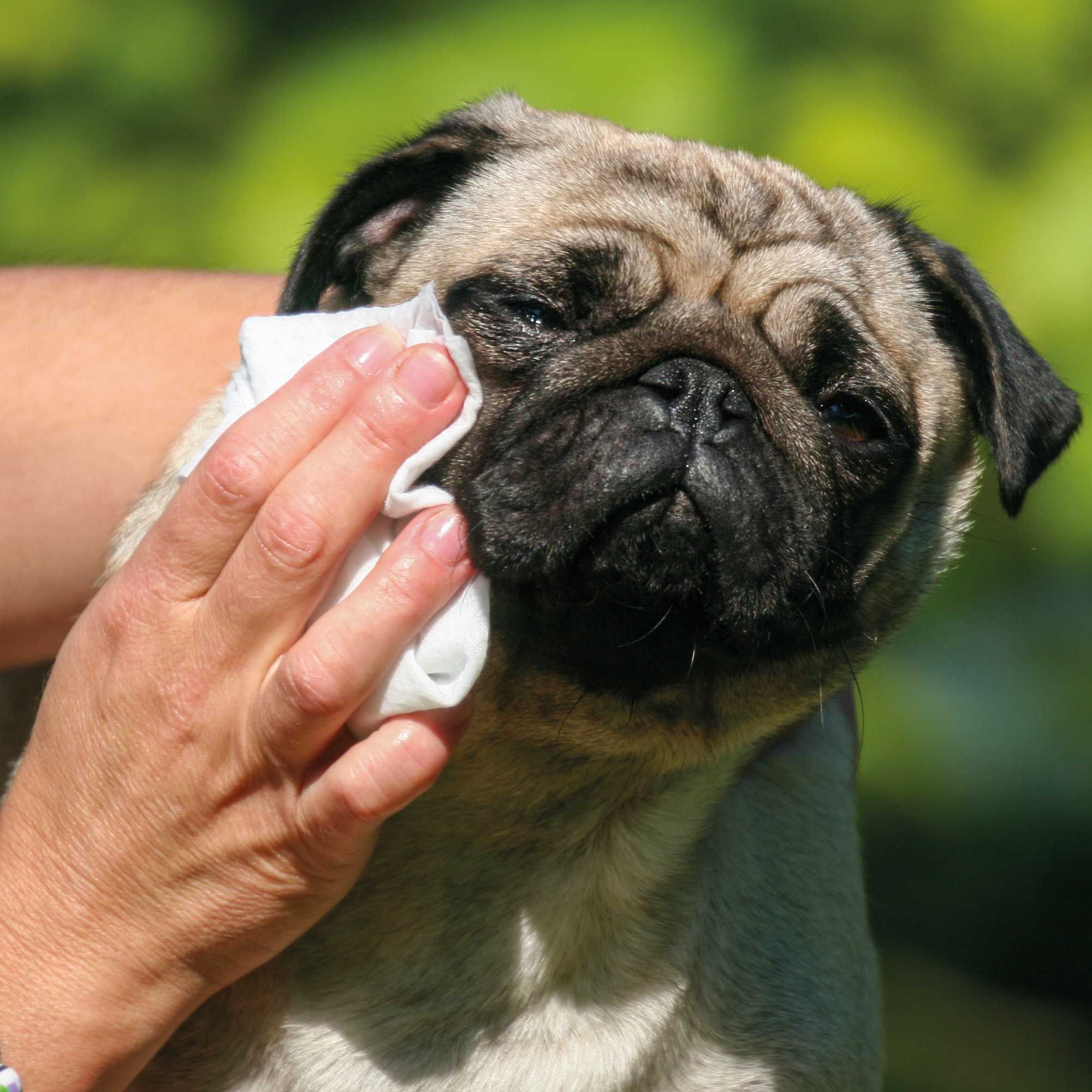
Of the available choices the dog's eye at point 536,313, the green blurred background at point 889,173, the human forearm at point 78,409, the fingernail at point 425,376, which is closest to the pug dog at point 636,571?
the dog's eye at point 536,313

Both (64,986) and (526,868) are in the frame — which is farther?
(526,868)

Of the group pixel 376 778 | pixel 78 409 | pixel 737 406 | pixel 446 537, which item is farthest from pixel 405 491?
pixel 78 409

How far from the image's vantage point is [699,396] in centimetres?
147

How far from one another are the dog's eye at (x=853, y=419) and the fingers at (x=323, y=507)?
576 millimetres

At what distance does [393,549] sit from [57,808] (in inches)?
19.2

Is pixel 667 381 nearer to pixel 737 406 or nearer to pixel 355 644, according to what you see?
pixel 737 406

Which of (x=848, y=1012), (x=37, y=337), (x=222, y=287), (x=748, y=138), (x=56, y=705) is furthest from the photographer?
(x=748, y=138)

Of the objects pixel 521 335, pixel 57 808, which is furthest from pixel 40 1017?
pixel 521 335

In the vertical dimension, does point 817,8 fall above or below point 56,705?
above

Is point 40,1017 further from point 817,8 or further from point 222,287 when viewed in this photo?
point 817,8

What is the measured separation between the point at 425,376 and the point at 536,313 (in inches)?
11.0

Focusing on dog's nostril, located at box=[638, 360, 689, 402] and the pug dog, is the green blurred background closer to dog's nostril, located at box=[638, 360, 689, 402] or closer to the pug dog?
the pug dog

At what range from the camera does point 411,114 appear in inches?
134

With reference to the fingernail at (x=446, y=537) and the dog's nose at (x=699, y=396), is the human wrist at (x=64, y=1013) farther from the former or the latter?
the dog's nose at (x=699, y=396)
